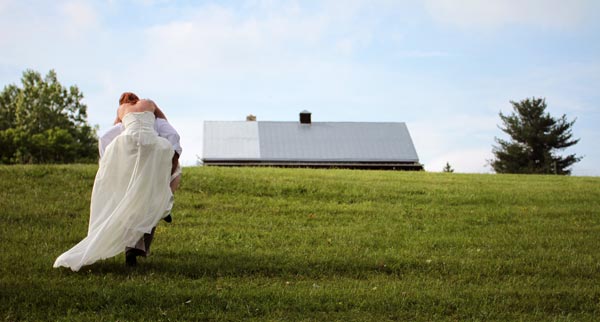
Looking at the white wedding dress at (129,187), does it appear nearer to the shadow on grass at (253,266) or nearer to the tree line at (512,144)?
the shadow on grass at (253,266)

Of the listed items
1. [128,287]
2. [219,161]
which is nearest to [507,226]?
[128,287]

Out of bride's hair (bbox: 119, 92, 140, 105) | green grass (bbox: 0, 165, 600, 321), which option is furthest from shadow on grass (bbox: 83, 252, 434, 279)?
bride's hair (bbox: 119, 92, 140, 105)

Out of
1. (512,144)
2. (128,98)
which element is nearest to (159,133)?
(128,98)

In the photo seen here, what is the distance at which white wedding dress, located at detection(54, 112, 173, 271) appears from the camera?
9.79 m

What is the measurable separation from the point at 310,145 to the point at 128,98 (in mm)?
47695

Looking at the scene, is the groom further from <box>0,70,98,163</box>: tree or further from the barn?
<box>0,70,98,163</box>: tree

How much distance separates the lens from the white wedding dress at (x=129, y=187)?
9789mm

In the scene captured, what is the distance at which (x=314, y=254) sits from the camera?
1181 centimetres

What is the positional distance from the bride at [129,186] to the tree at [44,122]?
61531 mm

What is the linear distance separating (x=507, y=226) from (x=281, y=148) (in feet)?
138

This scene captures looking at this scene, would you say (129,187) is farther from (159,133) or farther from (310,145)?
(310,145)

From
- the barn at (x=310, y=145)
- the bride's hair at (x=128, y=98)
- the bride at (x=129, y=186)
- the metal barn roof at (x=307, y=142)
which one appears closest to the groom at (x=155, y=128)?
the bride's hair at (x=128, y=98)

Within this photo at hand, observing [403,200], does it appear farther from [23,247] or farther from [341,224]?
[23,247]

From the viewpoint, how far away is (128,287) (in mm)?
8930
